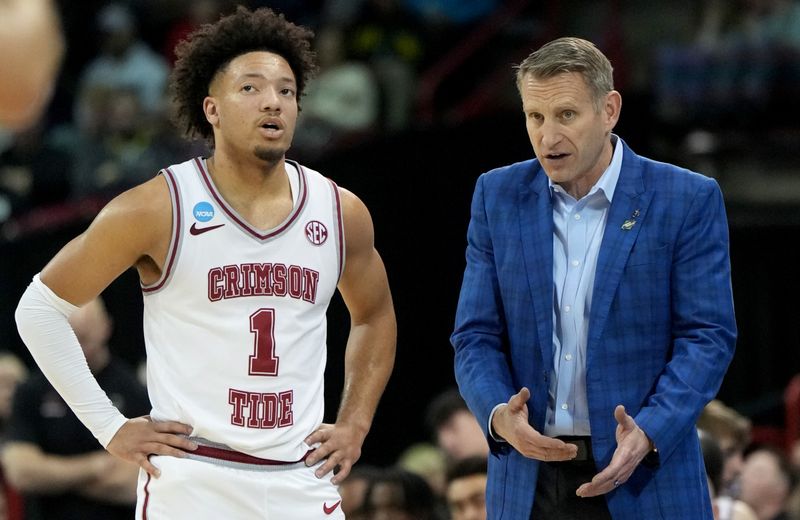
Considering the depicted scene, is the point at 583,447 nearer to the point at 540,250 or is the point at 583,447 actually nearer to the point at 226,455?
the point at 540,250

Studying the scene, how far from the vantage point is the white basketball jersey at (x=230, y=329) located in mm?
3627

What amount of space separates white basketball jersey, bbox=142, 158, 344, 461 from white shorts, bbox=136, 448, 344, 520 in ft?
0.24

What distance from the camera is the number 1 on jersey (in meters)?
3.64

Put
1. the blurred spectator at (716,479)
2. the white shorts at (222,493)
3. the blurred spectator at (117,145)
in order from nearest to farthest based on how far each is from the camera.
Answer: the white shorts at (222,493) → the blurred spectator at (716,479) → the blurred spectator at (117,145)

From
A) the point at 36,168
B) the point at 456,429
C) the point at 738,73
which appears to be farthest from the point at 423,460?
the point at 36,168

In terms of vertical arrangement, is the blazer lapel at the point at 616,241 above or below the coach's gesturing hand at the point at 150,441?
above

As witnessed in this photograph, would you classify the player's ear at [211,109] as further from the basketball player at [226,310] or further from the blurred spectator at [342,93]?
the blurred spectator at [342,93]

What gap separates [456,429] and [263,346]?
380cm

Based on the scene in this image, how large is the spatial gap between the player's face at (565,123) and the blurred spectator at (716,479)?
1.77 m

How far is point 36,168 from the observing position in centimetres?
1120

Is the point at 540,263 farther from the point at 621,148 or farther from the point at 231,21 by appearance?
the point at 231,21

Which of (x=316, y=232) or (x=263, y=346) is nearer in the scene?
(x=263, y=346)

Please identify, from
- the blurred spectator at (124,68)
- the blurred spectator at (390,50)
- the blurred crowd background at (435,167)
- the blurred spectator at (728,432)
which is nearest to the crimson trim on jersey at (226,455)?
the blurred spectator at (728,432)

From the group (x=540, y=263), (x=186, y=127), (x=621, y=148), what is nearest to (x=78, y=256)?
(x=186, y=127)
